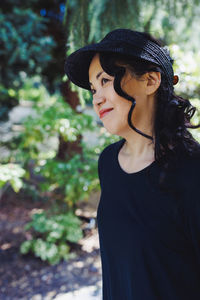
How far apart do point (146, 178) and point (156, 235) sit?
0.67 ft

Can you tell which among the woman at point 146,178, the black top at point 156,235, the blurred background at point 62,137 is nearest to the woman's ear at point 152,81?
the woman at point 146,178

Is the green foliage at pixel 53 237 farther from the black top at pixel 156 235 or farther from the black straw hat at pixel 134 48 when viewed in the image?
the black straw hat at pixel 134 48

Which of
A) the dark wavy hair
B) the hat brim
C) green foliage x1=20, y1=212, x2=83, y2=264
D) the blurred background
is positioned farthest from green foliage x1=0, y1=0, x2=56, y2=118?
the dark wavy hair

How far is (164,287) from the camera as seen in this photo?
0.96 metres

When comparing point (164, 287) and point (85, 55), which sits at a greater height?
point (85, 55)

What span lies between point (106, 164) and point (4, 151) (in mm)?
3529

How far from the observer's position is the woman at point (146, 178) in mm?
908

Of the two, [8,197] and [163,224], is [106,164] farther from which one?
[8,197]

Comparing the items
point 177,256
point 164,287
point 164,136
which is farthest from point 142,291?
point 164,136

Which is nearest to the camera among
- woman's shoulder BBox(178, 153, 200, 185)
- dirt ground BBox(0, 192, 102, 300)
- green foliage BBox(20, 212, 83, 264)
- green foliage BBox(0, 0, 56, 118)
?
woman's shoulder BBox(178, 153, 200, 185)

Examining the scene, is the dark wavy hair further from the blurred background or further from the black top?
the blurred background

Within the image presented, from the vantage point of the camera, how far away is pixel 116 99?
105 centimetres

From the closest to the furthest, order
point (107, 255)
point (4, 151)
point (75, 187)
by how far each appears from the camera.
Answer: point (107, 255) → point (75, 187) → point (4, 151)

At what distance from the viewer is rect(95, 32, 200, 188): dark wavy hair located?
38.2 inches
